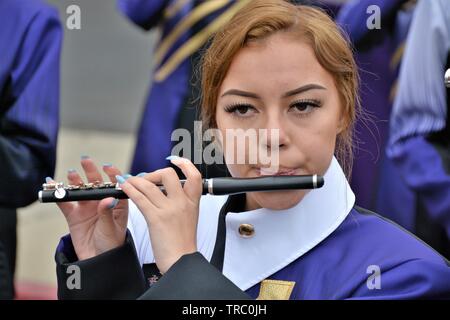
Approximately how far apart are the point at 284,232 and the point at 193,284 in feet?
0.72

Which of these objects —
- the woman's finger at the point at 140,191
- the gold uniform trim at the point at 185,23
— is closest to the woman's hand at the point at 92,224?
the woman's finger at the point at 140,191

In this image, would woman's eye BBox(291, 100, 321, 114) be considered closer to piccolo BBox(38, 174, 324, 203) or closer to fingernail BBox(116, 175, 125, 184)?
piccolo BBox(38, 174, 324, 203)

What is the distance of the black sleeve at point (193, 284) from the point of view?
4.45 feet

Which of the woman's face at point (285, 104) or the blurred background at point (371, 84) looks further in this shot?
the blurred background at point (371, 84)

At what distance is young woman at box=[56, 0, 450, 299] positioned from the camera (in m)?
1.39

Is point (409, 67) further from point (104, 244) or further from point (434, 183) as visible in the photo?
point (104, 244)

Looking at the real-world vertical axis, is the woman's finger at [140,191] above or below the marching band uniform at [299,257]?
above

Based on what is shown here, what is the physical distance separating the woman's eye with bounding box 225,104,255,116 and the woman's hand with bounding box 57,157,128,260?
239mm

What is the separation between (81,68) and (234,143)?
2.22m

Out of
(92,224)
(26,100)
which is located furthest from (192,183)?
(26,100)

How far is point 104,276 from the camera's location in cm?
152

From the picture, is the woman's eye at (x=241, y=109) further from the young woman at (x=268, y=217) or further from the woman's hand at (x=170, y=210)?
the woman's hand at (x=170, y=210)

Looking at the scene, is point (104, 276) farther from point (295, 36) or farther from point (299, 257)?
point (295, 36)

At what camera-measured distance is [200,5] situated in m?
2.72
